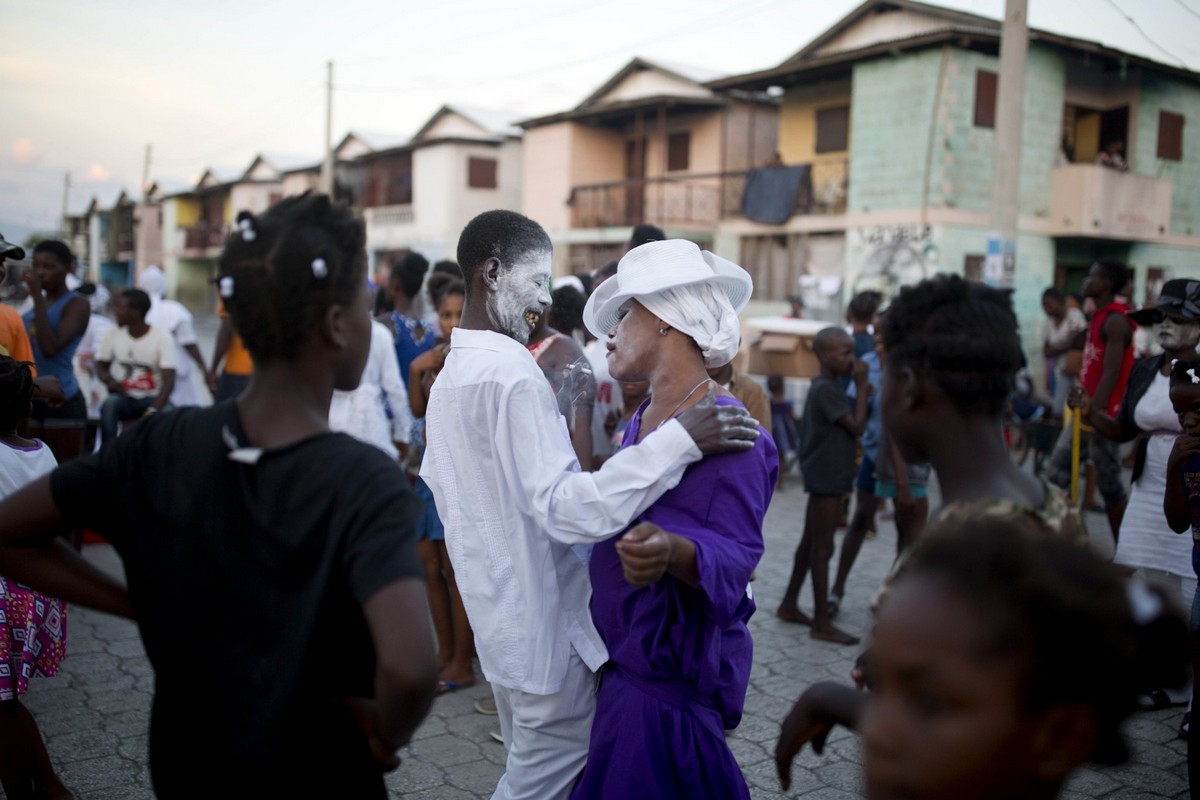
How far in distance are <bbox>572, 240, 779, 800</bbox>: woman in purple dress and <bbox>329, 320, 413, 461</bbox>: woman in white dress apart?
131 inches

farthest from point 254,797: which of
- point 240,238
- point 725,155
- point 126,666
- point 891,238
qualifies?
point 725,155

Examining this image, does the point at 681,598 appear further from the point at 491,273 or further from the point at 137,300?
the point at 137,300

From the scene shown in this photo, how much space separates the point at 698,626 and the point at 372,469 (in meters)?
1.16

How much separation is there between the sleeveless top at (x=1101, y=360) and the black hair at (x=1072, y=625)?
18.9ft

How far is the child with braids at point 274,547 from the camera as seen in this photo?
1.56 metres

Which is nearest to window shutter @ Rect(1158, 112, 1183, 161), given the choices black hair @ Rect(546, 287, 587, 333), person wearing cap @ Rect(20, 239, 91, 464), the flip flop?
black hair @ Rect(546, 287, 587, 333)

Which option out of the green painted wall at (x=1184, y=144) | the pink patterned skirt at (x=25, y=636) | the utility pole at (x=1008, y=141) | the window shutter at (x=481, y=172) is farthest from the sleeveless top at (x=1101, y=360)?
the window shutter at (x=481, y=172)

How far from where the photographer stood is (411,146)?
3191 centimetres

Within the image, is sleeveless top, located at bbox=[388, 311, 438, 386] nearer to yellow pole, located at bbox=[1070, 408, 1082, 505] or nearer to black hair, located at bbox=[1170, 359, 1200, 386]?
black hair, located at bbox=[1170, 359, 1200, 386]

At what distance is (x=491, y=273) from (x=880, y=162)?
17.6m

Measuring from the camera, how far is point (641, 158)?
25.7 meters

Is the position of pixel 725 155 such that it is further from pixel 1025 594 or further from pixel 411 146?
pixel 1025 594

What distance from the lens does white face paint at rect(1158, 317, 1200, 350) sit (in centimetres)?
463

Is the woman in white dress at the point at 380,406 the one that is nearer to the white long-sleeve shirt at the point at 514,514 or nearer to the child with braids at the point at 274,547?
the white long-sleeve shirt at the point at 514,514
